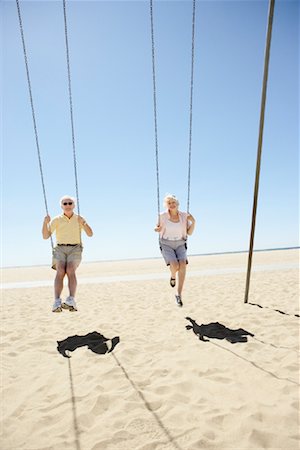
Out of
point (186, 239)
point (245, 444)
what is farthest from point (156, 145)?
point (245, 444)

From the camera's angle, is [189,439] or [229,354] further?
[229,354]

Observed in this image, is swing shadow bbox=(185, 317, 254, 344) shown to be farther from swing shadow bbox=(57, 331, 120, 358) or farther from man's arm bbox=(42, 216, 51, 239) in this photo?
man's arm bbox=(42, 216, 51, 239)

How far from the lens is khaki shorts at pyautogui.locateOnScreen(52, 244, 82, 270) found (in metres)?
4.80

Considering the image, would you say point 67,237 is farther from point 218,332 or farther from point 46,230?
point 218,332

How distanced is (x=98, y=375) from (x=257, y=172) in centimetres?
468

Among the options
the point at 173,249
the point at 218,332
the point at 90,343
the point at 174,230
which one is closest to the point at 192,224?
the point at 174,230

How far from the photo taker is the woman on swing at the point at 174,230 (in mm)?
5535

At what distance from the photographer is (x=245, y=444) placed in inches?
87.6

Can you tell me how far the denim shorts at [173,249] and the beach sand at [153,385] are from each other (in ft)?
3.50

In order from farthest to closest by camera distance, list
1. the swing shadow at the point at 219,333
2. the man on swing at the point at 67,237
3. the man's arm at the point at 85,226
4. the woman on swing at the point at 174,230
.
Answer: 1. the woman on swing at the point at 174,230
2. the man's arm at the point at 85,226
3. the man on swing at the point at 67,237
4. the swing shadow at the point at 219,333

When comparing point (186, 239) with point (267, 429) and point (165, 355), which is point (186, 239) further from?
point (267, 429)

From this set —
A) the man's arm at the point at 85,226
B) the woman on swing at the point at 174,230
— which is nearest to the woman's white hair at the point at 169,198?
the woman on swing at the point at 174,230

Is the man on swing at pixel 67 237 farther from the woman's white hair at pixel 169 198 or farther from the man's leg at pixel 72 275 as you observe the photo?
the woman's white hair at pixel 169 198

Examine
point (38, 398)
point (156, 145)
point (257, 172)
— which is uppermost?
point (156, 145)
